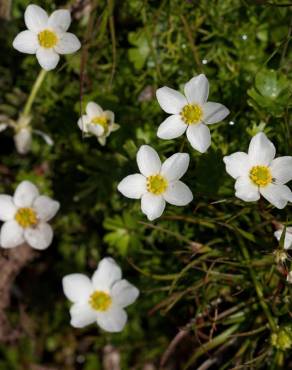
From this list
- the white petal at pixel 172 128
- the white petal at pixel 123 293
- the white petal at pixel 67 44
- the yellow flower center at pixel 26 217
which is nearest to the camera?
the white petal at pixel 172 128

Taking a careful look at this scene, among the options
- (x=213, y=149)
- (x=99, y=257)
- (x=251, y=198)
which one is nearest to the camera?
(x=251, y=198)

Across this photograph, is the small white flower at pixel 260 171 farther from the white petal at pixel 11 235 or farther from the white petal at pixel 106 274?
the white petal at pixel 11 235

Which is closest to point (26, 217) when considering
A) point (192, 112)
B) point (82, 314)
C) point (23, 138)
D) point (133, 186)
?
point (23, 138)

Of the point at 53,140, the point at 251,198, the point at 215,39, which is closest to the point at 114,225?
the point at 53,140

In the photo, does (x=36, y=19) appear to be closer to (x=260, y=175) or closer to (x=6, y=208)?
(x=6, y=208)

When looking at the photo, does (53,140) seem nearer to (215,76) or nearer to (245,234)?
(215,76)

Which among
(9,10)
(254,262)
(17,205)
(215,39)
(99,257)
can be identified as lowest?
(99,257)

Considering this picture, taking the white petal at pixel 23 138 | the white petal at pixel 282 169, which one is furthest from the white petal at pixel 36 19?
the white petal at pixel 282 169
